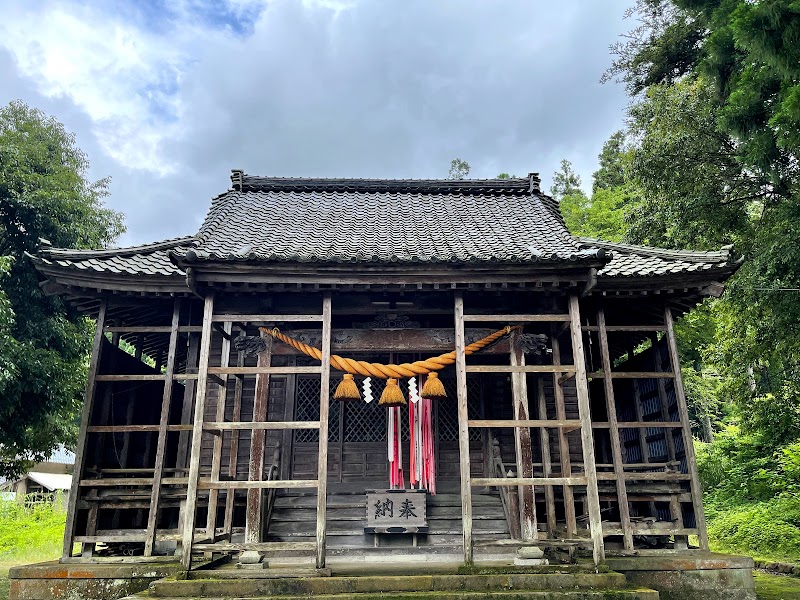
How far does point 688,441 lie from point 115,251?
9839 mm

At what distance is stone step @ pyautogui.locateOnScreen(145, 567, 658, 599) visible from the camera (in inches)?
243

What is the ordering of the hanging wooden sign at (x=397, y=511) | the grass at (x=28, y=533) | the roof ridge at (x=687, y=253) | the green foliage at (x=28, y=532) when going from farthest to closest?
the green foliage at (x=28, y=532) → the grass at (x=28, y=533) → the hanging wooden sign at (x=397, y=511) → the roof ridge at (x=687, y=253)

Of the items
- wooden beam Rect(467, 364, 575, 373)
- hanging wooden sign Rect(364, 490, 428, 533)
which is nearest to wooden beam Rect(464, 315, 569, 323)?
wooden beam Rect(467, 364, 575, 373)

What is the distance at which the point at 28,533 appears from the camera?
61.9 feet

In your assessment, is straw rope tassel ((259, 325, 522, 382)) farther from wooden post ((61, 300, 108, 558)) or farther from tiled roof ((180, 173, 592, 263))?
wooden post ((61, 300, 108, 558))

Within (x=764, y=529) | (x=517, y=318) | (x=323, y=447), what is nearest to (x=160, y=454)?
(x=323, y=447)

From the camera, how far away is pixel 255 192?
13.9m

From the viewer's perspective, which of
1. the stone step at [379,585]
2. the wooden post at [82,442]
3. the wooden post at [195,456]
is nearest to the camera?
the stone step at [379,585]

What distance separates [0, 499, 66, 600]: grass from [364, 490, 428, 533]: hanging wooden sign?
12.7 metres

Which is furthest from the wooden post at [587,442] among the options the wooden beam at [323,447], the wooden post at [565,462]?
the wooden beam at [323,447]

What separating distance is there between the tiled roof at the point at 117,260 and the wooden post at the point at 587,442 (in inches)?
230

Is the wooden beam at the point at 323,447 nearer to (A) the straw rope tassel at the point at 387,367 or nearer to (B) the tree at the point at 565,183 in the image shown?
(A) the straw rope tassel at the point at 387,367

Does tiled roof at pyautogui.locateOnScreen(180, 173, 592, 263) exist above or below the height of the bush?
above

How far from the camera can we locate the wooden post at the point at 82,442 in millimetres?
8023
